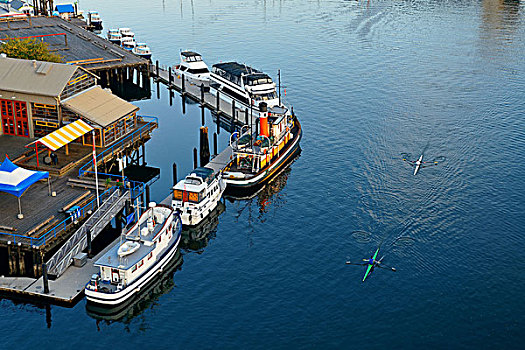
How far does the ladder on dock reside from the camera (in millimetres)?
57125

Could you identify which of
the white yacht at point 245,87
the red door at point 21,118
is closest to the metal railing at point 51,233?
the red door at point 21,118

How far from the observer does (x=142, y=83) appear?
4761 inches

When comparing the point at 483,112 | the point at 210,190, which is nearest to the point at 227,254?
the point at 210,190

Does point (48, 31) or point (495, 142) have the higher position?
point (48, 31)

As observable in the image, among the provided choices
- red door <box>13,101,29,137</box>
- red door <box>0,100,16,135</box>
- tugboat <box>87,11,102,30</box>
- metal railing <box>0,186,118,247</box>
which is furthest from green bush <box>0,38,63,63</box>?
tugboat <box>87,11,102,30</box>

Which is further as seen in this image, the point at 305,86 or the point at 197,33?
the point at 197,33

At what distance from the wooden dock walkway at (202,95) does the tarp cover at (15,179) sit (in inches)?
1481

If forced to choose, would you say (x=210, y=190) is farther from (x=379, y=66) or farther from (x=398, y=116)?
(x=379, y=66)

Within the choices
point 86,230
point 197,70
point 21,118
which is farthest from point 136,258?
point 197,70

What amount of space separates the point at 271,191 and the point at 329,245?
14.5 metres

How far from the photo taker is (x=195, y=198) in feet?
224

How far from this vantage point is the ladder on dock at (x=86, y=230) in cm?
5712

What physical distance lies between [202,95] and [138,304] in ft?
181

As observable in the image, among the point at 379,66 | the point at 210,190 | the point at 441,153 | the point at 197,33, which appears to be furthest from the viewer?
the point at 197,33
